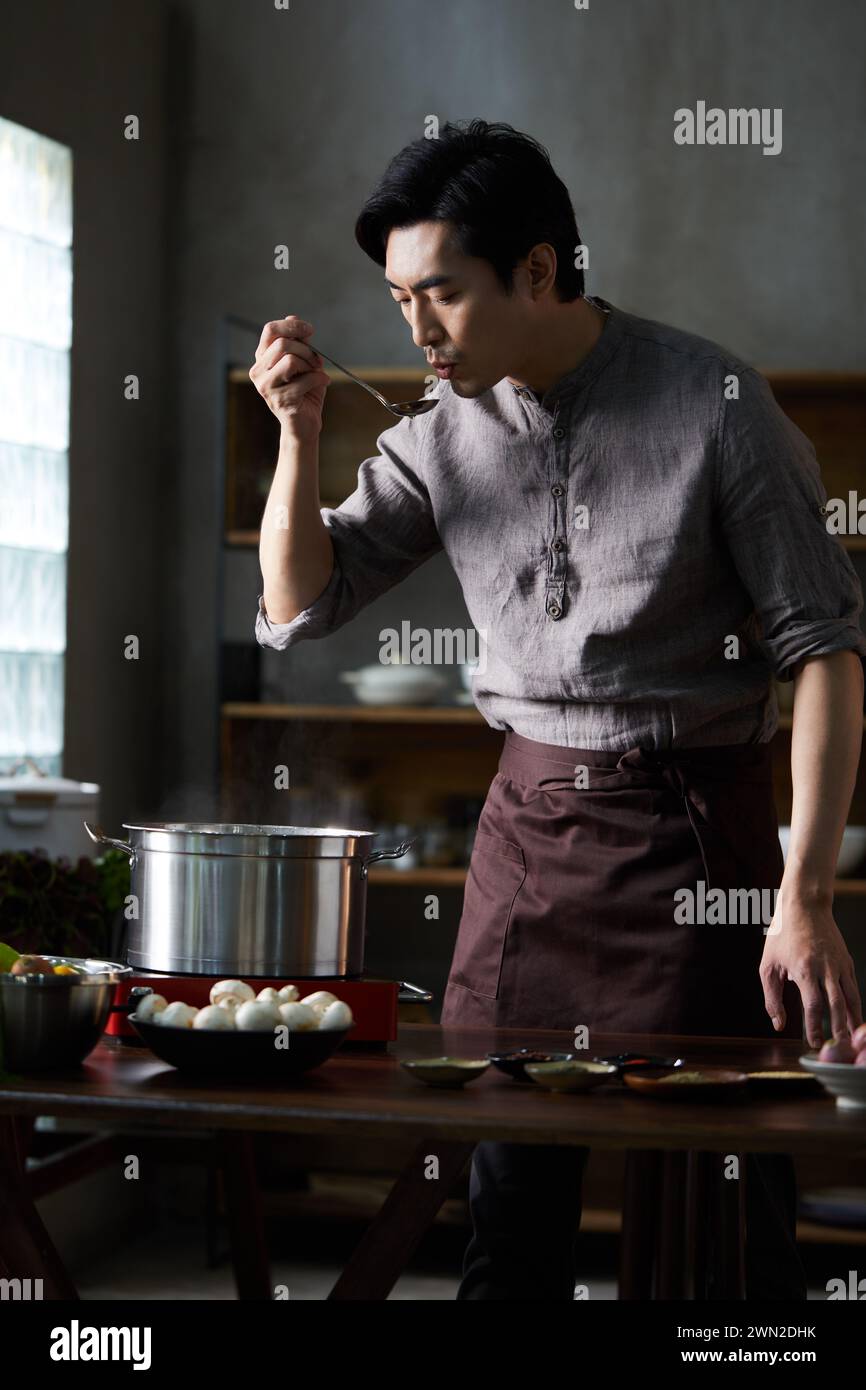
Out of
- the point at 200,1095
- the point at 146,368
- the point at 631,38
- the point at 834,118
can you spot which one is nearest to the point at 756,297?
the point at 834,118

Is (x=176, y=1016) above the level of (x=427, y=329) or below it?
below

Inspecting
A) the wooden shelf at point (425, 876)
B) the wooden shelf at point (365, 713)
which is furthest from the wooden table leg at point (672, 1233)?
the wooden shelf at point (365, 713)

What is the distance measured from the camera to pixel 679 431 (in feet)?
5.62

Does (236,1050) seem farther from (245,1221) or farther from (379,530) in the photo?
(245,1221)

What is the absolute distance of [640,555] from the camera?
1701 millimetres

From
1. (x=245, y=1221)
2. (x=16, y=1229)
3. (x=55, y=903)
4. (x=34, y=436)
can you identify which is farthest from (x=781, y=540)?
(x=34, y=436)

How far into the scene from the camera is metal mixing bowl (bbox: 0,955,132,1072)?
1.36 m

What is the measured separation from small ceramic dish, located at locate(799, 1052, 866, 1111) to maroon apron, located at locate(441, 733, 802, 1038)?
363 millimetres

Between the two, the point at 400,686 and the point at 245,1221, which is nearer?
the point at 245,1221

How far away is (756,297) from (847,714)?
102 inches

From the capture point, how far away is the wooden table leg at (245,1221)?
2.27 m

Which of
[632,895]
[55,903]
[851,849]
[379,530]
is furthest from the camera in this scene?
[851,849]

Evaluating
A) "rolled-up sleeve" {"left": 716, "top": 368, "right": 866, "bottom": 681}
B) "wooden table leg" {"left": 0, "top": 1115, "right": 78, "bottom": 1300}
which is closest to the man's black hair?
"rolled-up sleeve" {"left": 716, "top": 368, "right": 866, "bottom": 681}

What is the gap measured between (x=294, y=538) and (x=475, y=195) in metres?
0.41
